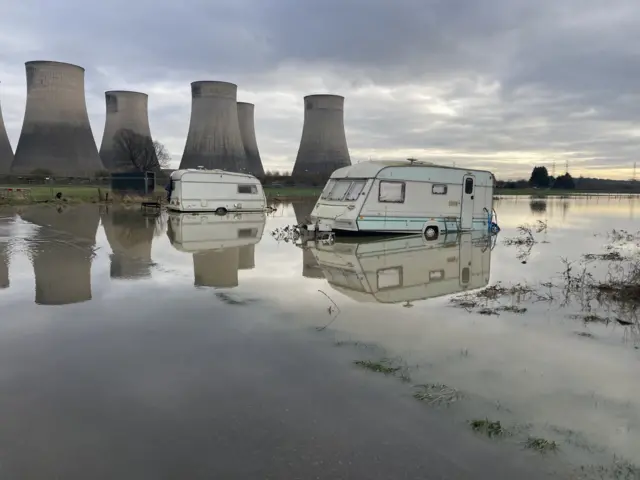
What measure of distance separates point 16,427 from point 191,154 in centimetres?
4865

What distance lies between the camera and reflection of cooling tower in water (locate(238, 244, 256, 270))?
36.2ft

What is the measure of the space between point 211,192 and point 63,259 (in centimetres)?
1476

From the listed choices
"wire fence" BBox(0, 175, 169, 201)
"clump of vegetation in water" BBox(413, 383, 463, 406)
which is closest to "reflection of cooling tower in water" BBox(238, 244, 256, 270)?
"clump of vegetation in water" BBox(413, 383, 463, 406)

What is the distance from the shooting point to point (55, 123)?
46.1 meters

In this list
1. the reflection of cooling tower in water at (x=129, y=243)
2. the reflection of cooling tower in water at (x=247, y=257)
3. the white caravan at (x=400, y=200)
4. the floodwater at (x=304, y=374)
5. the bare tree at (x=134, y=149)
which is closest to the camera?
the floodwater at (x=304, y=374)

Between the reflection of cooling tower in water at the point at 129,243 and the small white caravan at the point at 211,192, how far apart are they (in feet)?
8.91

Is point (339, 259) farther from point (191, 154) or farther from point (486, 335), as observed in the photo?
point (191, 154)

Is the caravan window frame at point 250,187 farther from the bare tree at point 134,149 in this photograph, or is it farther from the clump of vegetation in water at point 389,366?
the bare tree at point 134,149

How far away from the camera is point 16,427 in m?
3.74

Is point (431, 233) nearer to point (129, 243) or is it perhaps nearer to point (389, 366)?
point (129, 243)

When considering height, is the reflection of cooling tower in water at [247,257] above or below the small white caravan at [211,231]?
below

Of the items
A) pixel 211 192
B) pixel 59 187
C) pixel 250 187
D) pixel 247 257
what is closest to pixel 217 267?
pixel 247 257

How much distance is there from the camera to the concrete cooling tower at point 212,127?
161ft

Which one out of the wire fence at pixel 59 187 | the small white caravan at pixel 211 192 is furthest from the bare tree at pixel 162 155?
the small white caravan at pixel 211 192
